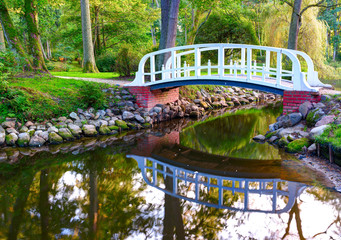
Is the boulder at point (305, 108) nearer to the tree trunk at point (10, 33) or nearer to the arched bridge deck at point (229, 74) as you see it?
the arched bridge deck at point (229, 74)

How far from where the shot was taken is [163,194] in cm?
636

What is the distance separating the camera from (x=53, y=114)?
10.7m

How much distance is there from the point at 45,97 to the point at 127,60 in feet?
17.1

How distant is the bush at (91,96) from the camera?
11.7 metres

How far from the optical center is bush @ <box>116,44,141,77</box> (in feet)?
50.1

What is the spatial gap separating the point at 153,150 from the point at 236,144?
8.23ft

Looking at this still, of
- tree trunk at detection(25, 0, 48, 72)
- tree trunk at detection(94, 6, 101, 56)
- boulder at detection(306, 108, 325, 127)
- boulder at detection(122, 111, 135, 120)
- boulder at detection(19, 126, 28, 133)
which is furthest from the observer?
tree trunk at detection(94, 6, 101, 56)

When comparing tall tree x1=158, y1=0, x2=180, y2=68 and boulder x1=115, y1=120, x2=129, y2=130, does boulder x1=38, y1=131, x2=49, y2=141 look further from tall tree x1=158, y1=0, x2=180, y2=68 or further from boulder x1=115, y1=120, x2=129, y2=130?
tall tree x1=158, y1=0, x2=180, y2=68

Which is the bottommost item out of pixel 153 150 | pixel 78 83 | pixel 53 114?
pixel 153 150

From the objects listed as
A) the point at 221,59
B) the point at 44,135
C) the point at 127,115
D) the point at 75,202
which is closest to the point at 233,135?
the point at 221,59

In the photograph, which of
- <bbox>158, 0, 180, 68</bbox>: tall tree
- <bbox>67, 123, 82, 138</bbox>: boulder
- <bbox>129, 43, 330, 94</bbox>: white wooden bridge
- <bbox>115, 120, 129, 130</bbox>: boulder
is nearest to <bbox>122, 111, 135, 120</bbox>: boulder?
<bbox>115, 120, 129, 130</bbox>: boulder

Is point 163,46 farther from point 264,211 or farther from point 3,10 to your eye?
point 264,211

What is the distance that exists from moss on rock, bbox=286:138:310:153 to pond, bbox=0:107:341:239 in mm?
232

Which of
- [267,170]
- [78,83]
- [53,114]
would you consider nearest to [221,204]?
[267,170]
